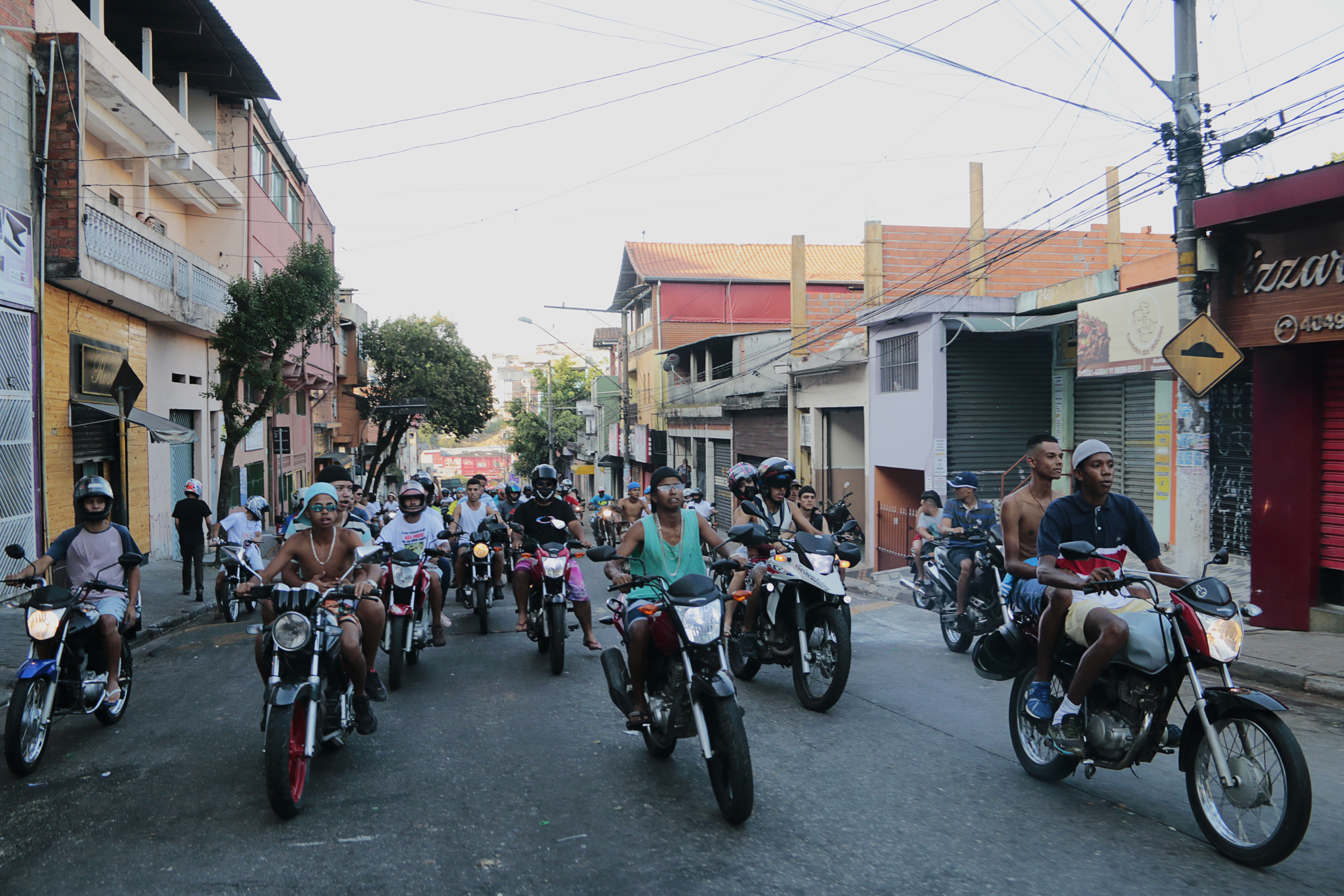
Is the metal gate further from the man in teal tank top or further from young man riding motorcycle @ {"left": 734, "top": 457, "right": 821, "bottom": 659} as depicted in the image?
the man in teal tank top

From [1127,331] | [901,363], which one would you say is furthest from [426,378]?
[1127,331]

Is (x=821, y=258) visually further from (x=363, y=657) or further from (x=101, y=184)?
(x=363, y=657)

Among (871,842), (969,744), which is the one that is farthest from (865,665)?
(871,842)

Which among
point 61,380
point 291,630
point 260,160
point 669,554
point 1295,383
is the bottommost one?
point 291,630

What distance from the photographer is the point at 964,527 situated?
32.9ft

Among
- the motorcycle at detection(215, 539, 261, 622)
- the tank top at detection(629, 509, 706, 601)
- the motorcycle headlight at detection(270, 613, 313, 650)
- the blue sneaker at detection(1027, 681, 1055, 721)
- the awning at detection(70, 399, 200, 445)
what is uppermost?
the awning at detection(70, 399, 200, 445)

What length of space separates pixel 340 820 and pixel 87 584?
2.90m

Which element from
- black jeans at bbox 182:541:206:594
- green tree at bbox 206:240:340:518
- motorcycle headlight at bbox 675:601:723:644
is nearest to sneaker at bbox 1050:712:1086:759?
motorcycle headlight at bbox 675:601:723:644

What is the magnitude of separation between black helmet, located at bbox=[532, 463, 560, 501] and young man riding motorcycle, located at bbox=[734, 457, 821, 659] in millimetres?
2158

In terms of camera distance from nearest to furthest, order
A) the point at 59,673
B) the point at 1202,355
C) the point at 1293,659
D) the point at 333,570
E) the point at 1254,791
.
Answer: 1. the point at 1254,791
2. the point at 59,673
3. the point at 333,570
4. the point at 1293,659
5. the point at 1202,355

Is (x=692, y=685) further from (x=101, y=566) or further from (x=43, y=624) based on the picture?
(x=101, y=566)

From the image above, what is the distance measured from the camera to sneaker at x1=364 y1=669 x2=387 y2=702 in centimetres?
594

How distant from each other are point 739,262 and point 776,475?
3762 centimetres

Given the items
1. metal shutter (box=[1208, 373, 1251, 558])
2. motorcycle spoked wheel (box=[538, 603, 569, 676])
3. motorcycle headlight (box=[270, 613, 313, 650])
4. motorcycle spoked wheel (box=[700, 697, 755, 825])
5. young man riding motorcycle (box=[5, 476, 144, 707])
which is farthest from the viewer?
metal shutter (box=[1208, 373, 1251, 558])
